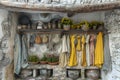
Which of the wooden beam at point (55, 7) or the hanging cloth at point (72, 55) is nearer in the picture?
the wooden beam at point (55, 7)

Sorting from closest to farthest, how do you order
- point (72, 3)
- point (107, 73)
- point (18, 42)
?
point (72, 3) < point (107, 73) < point (18, 42)

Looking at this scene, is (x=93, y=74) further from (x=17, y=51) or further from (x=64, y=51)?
(x=17, y=51)

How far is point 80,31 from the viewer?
4.58 metres

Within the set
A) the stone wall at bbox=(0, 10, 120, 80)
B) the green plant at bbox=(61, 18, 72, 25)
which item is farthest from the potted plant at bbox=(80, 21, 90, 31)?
the stone wall at bbox=(0, 10, 120, 80)

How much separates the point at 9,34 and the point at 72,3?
1.53m

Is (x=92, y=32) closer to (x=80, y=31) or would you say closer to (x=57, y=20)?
(x=80, y=31)

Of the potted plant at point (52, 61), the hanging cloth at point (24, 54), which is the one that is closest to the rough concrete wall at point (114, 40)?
the potted plant at point (52, 61)

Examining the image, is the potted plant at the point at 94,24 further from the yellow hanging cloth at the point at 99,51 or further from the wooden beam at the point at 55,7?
the wooden beam at the point at 55,7

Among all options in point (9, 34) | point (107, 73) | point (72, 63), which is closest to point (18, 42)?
point (9, 34)

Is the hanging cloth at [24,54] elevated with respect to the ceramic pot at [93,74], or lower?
elevated

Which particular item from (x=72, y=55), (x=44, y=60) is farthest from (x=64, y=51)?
(x=44, y=60)

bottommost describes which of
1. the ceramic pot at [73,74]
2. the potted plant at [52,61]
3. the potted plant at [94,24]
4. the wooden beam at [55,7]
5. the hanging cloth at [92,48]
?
the ceramic pot at [73,74]

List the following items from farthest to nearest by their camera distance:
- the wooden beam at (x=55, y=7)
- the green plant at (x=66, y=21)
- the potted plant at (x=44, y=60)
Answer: the potted plant at (x=44, y=60), the green plant at (x=66, y=21), the wooden beam at (x=55, y=7)

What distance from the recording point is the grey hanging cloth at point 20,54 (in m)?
4.57
